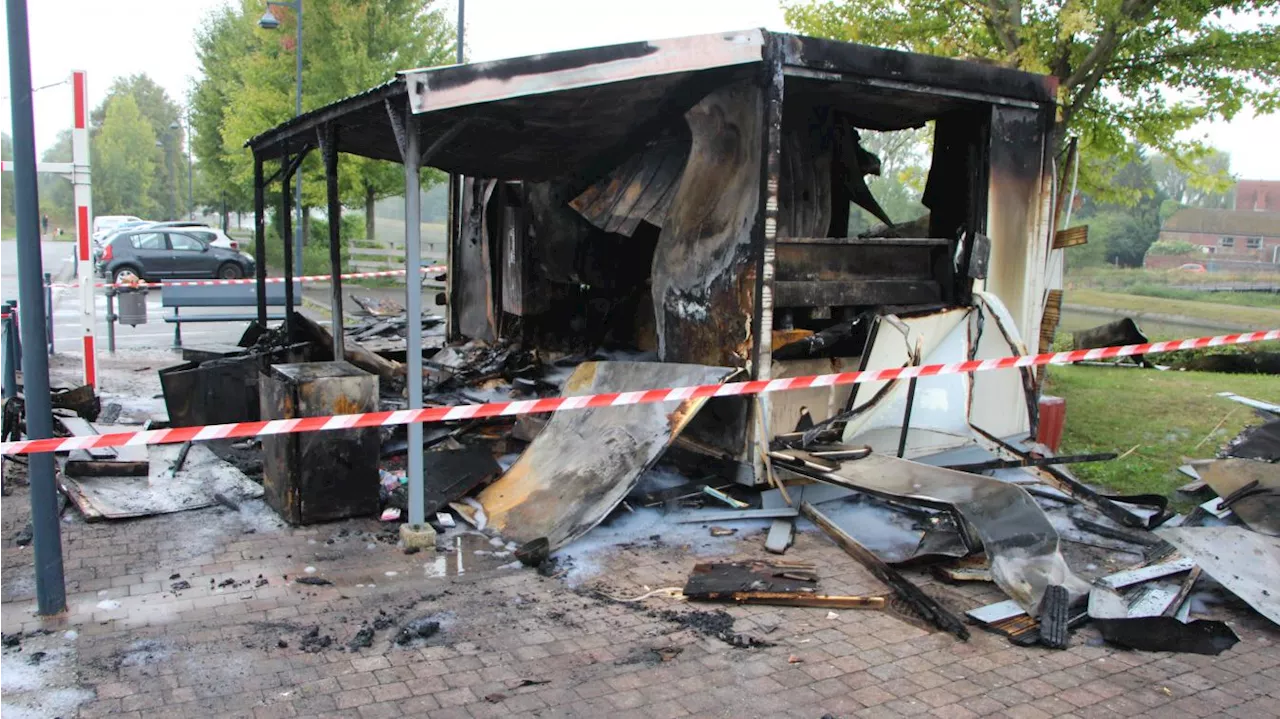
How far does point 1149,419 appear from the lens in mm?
9117

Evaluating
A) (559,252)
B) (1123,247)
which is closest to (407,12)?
(559,252)

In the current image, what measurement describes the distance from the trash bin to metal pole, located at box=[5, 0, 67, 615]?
924cm

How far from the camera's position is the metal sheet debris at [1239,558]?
15.1ft

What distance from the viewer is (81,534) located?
18.1 feet

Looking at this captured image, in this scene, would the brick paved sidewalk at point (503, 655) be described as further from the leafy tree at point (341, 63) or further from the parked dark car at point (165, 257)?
the parked dark car at point (165, 257)

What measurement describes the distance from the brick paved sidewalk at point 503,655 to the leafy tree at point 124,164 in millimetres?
60073

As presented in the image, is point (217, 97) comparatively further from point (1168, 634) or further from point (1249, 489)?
point (1168, 634)

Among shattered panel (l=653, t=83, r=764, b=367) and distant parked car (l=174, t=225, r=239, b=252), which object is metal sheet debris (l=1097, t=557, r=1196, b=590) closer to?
shattered panel (l=653, t=83, r=764, b=367)

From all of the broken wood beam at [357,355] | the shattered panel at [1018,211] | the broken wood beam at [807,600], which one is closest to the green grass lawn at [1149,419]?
the shattered panel at [1018,211]

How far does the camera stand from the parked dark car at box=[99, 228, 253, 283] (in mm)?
25250

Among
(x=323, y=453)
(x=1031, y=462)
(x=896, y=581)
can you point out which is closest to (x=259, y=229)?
(x=323, y=453)

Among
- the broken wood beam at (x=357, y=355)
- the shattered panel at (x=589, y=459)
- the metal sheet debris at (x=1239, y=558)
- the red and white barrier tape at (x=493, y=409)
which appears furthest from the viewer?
the broken wood beam at (x=357, y=355)

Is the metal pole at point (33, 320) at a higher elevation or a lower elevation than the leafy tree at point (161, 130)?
lower

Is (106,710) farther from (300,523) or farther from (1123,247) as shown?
(1123,247)
